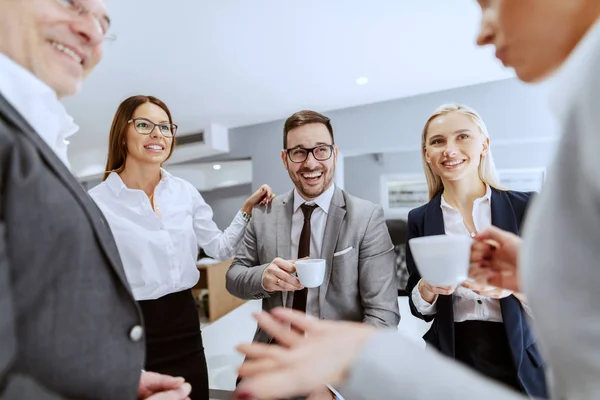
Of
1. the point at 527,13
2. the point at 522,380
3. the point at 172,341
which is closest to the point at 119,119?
the point at 172,341

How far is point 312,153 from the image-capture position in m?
1.39

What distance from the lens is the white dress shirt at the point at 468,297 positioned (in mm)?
1136

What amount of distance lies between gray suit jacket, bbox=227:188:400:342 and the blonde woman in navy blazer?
126 millimetres

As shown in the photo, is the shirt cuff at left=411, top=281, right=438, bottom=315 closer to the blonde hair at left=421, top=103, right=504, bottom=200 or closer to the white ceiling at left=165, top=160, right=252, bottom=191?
the blonde hair at left=421, top=103, right=504, bottom=200

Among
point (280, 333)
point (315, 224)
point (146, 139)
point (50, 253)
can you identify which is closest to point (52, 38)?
point (50, 253)

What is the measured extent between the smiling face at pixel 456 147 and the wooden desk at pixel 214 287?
3.75 m

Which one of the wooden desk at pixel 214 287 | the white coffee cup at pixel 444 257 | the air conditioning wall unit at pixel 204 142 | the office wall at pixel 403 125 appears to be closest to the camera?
the white coffee cup at pixel 444 257

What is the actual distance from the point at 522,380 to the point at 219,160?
5.30m

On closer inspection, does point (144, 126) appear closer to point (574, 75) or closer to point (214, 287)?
point (574, 75)

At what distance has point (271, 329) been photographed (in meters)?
0.45

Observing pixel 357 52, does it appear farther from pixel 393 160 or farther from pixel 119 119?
pixel 393 160

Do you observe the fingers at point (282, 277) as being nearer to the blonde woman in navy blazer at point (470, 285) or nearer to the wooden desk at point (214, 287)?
the blonde woman in navy blazer at point (470, 285)

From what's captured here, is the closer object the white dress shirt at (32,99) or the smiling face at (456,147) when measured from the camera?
the white dress shirt at (32,99)

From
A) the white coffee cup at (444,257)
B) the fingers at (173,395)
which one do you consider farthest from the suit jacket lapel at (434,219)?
the fingers at (173,395)
